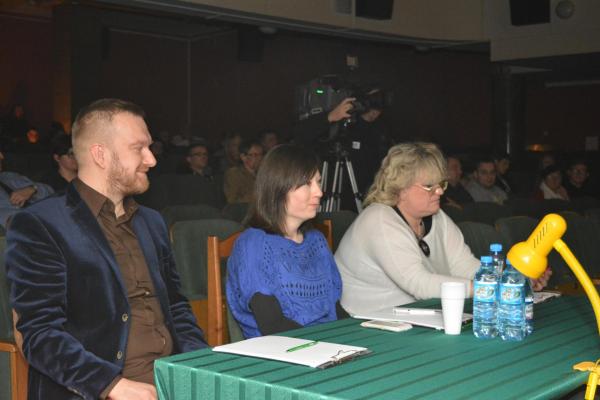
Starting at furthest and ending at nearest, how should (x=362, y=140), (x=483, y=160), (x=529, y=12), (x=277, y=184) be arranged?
(x=529, y=12) → (x=483, y=160) → (x=362, y=140) → (x=277, y=184)

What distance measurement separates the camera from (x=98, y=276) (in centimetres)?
211

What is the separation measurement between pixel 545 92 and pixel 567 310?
1556cm

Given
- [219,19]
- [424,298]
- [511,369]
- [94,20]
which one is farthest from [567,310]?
[94,20]

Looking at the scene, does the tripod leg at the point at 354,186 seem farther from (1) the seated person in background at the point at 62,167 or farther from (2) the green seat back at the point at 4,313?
(2) the green seat back at the point at 4,313

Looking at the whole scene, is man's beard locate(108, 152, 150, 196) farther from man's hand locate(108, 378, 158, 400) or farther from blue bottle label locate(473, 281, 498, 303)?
blue bottle label locate(473, 281, 498, 303)

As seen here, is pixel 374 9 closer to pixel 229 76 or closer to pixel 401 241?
pixel 229 76

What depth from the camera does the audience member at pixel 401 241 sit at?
2.82 metres

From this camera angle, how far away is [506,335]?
1989 mm

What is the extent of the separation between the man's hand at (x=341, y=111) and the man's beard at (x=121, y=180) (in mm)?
2695

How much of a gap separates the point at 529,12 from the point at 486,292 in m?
8.71

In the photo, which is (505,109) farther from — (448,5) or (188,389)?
(188,389)

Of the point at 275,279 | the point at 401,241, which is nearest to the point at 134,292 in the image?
the point at 275,279

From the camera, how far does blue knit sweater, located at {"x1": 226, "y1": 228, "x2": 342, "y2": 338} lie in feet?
7.81

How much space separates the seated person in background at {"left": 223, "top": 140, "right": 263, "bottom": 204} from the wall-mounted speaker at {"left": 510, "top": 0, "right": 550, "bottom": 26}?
4685 mm
